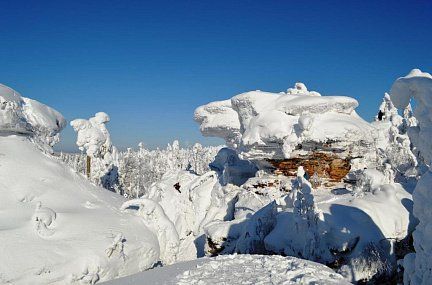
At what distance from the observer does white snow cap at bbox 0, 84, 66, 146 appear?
6668mm

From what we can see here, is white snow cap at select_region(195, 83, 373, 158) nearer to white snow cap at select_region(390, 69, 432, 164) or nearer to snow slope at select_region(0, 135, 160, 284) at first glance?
white snow cap at select_region(390, 69, 432, 164)

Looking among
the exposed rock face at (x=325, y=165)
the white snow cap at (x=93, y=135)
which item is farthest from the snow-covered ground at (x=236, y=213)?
the white snow cap at (x=93, y=135)

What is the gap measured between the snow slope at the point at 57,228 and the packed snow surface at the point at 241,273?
54cm

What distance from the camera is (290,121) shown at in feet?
50.9

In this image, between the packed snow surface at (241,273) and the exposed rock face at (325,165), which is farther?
the exposed rock face at (325,165)

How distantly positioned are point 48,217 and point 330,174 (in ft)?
41.3

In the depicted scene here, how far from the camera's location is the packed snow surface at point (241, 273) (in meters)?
5.11

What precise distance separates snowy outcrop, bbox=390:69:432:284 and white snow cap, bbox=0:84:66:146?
21.7ft

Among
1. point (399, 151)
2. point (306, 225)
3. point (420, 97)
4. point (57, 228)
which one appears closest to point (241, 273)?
point (57, 228)

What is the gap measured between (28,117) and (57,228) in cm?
296

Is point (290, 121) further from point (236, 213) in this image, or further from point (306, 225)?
point (306, 225)

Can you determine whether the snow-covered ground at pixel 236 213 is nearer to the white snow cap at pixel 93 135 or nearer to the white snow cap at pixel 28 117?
the white snow cap at pixel 28 117

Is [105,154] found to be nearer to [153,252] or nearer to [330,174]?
[330,174]

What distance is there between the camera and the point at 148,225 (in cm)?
756
